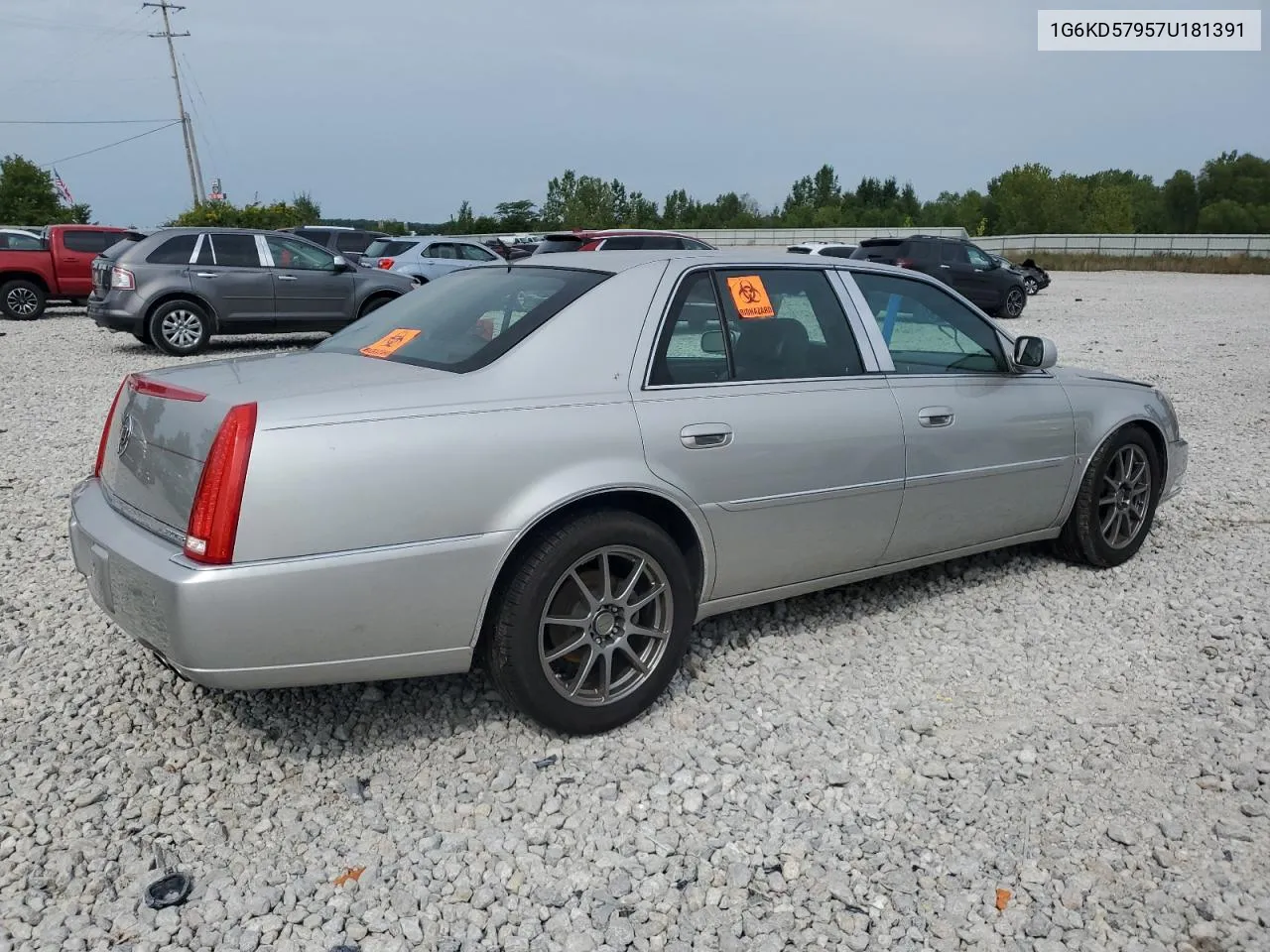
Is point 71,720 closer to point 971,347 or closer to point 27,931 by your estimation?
point 27,931

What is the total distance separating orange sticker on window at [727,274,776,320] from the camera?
152 inches

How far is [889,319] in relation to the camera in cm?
430

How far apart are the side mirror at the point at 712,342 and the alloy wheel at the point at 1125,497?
2367mm

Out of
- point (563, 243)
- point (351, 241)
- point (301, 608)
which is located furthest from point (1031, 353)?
point (351, 241)

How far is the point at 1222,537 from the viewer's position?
18.6 feet

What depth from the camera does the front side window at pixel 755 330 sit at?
143 inches

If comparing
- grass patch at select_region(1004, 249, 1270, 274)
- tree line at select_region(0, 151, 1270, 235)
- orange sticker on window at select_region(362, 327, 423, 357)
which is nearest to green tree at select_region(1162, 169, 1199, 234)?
tree line at select_region(0, 151, 1270, 235)

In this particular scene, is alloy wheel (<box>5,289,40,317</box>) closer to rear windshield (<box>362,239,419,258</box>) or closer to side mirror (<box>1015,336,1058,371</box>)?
rear windshield (<box>362,239,419,258</box>)

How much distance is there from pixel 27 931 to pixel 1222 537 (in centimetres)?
578

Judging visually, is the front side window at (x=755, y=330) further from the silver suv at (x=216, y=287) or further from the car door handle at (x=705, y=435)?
the silver suv at (x=216, y=287)

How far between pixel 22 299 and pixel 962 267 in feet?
58.3

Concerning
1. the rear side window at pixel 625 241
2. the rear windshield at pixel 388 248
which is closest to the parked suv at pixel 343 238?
the rear windshield at pixel 388 248

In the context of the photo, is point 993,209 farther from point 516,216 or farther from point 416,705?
point 416,705

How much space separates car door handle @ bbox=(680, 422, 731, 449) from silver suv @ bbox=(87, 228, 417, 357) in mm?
10190
